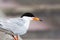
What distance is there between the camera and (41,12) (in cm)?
189

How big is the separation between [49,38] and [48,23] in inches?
6.5

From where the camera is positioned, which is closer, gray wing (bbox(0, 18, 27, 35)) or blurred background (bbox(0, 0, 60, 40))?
gray wing (bbox(0, 18, 27, 35))

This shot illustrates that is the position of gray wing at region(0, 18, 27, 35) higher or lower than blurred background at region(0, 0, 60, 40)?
lower

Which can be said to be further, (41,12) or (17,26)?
(41,12)

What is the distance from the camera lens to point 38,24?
1.73 metres

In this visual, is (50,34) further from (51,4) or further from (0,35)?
(0,35)

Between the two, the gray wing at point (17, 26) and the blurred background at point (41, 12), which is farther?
the blurred background at point (41, 12)

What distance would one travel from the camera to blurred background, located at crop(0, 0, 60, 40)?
→ 1.79m

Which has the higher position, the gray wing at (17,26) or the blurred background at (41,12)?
the blurred background at (41,12)

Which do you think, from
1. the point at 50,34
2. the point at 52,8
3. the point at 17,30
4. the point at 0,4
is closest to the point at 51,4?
the point at 52,8

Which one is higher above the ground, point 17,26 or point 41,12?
point 41,12

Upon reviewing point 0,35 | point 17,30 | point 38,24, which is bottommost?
point 0,35

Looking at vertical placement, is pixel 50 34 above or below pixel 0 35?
above

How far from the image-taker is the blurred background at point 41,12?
1.79m
